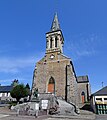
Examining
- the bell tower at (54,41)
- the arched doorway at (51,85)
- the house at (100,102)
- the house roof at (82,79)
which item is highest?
the bell tower at (54,41)

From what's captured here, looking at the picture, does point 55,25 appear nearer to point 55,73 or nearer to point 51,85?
point 55,73

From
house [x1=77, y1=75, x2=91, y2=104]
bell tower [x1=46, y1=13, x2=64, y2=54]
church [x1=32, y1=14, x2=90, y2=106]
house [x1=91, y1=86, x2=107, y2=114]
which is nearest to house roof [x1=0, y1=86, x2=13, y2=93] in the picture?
church [x1=32, y1=14, x2=90, y2=106]

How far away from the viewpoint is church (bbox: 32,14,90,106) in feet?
95.9

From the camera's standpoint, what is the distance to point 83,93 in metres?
42.7

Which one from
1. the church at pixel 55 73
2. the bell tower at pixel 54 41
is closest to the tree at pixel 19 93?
the church at pixel 55 73

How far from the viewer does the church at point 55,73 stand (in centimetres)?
2922

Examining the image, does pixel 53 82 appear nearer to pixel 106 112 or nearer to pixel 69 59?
pixel 69 59

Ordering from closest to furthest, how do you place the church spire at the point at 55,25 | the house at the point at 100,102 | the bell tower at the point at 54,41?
1. the house at the point at 100,102
2. the bell tower at the point at 54,41
3. the church spire at the point at 55,25

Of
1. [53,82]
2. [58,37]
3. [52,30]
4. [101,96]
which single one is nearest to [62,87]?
[53,82]

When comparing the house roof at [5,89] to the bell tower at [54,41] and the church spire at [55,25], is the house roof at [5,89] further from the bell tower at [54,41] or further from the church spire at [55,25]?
the church spire at [55,25]

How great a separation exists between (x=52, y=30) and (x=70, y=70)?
43.9 feet

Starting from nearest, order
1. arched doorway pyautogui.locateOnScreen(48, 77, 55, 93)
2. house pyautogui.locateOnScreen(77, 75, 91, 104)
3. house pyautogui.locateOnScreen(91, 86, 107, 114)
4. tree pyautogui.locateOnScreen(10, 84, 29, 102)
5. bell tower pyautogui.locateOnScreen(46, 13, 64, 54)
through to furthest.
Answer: house pyautogui.locateOnScreen(91, 86, 107, 114) < tree pyautogui.locateOnScreen(10, 84, 29, 102) < arched doorway pyautogui.locateOnScreen(48, 77, 55, 93) < bell tower pyautogui.locateOnScreen(46, 13, 64, 54) < house pyautogui.locateOnScreen(77, 75, 91, 104)

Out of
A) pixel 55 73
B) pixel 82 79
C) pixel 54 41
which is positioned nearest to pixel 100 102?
pixel 55 73

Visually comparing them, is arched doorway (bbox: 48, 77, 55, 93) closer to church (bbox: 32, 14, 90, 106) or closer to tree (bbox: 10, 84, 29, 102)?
church (bbox: 32, 14, 90, 106)
